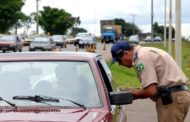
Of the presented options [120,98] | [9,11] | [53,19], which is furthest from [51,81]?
[53,19]

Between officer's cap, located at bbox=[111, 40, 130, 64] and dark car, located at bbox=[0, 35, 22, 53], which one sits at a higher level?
officer's cap, located at bbox=[111, 40, 130, 64]

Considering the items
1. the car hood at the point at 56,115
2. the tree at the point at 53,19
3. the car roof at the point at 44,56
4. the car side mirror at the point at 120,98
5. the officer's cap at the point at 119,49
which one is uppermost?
the tree at the point at 53,19

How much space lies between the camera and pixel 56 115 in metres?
4.94

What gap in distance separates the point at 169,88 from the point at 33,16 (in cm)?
9761

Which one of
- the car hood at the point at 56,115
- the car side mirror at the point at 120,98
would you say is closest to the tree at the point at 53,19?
the car side mirror at the point at 120,98

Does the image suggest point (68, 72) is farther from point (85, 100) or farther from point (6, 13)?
point (6, 13)

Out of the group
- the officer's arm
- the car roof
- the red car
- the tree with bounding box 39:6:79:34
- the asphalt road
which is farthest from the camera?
the tree with bounding box 39:6:79:34

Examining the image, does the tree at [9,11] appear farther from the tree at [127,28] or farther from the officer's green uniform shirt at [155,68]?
the officer's green uniform shirt at [155,68]

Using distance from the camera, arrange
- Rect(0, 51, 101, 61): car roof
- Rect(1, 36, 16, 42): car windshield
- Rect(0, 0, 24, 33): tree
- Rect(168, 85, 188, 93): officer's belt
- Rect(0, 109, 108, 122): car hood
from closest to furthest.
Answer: Rect(0, 109, 108, 122): car hood → Rect(0, 51, 101, 61): car roof → Rect(168, 85, 188, 93): officer's belt → Rect(1, 36, 16, 42): car windshield → Rect(0, 0, 24, 33): tree

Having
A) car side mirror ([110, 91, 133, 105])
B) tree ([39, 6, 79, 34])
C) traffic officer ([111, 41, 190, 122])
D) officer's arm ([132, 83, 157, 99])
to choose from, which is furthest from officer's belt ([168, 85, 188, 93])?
tree ([39, 6, 79, 34])

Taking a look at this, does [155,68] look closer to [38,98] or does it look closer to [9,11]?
[38,98]

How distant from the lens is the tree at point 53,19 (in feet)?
319

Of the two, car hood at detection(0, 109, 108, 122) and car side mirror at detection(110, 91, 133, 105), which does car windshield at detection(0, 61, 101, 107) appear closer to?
car side mirror at detection(110, 91, 133, 105)

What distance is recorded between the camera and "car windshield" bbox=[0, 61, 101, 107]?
5543mm
